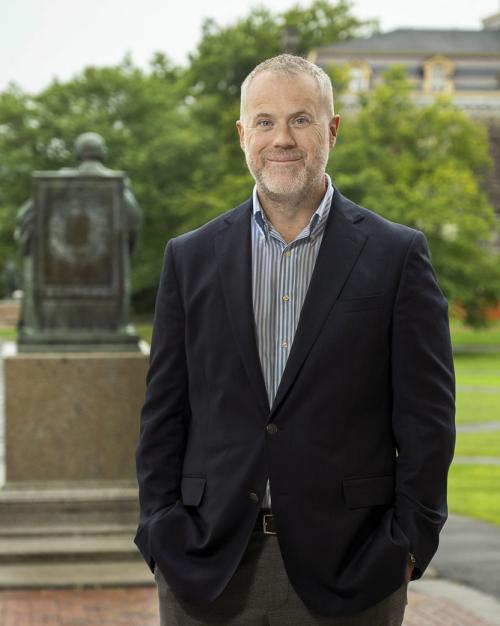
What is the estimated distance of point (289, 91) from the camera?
3164 millimetres

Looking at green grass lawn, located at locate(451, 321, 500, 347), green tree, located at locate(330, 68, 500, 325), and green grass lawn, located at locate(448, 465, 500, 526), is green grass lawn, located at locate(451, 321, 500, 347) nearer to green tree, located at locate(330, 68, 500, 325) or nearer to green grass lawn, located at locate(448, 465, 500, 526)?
green tree, located at locate(330, 68, 500, 325)

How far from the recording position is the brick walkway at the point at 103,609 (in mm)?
6648

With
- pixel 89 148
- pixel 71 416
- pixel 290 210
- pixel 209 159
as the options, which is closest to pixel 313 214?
pixel 290 210

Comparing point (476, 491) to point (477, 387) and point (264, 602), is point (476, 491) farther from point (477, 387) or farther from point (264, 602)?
point (477, 387)

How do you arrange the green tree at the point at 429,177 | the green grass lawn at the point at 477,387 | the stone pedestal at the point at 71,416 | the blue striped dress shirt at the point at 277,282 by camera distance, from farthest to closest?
the green tree at the point at 429,177 < the green grass lawn at the point at 477,387 < the stone pedestal at the point at 71,416 < the blue striped dress shirt at the point at 277,282

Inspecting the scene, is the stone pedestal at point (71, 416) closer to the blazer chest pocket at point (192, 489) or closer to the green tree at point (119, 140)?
the blazer chest pocket at point (192, 489)

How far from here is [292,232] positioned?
3254 mm

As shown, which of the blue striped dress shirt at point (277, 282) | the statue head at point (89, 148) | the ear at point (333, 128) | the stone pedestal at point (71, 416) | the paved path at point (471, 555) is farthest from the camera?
the statue head at point (89, 148)

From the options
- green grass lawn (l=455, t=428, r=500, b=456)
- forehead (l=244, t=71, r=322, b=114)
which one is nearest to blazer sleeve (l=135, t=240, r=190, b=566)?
forehead (l=244, t=71, r=322, b=114)

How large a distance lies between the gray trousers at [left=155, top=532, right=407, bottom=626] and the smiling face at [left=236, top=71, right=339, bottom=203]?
85 cm

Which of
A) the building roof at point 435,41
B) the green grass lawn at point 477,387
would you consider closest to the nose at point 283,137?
the green grass lawn at point 477,387

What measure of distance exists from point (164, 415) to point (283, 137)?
2.41 feet

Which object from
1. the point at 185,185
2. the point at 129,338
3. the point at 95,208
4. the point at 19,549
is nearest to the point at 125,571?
the point at 19,549

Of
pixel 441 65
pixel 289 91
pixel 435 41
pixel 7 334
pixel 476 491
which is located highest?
pixel 289 91
